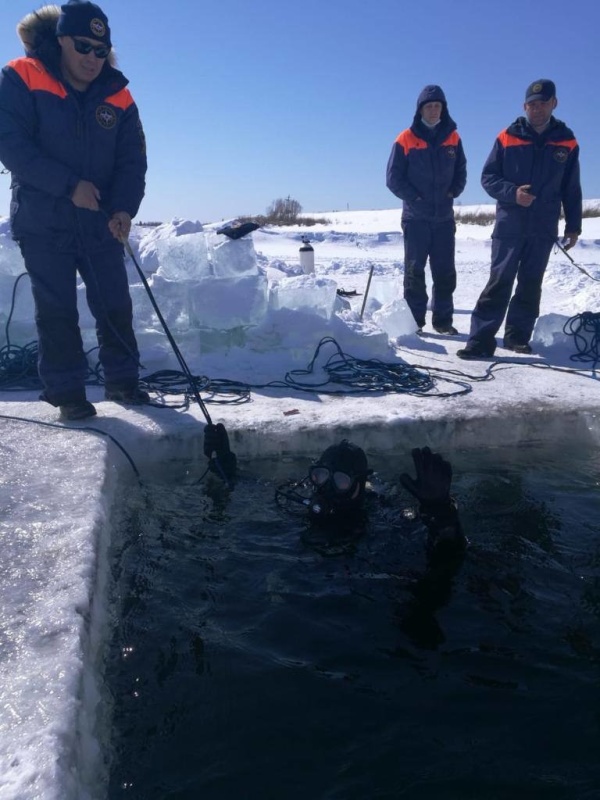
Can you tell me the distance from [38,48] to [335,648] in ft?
11.7

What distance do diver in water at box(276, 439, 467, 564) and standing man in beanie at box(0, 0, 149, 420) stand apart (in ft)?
5.76

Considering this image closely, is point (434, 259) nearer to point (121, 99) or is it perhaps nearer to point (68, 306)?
point (121, 99)

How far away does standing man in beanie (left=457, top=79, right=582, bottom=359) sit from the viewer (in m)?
5.47

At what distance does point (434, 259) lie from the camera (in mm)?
6746

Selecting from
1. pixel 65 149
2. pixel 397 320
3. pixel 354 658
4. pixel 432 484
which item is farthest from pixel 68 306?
pixel 397 320

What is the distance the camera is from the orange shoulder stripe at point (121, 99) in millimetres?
3908

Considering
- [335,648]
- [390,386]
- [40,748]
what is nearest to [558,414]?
[390,386]

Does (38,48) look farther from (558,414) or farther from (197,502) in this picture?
(558,414)

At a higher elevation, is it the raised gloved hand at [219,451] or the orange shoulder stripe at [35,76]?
the orange shoulder stripe at [35,76]

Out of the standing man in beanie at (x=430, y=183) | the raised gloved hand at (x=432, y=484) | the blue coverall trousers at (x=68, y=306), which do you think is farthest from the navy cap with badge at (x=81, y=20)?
the standing man in beanie at (x=430, y=183)

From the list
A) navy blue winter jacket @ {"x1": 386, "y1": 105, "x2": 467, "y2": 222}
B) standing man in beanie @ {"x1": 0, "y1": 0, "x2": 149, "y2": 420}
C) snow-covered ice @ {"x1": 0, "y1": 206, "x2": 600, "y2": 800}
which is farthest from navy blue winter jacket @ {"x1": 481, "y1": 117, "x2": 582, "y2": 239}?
standing man in beanie @ {"x1": 0, "y1": 0, "x2": 149, "y2": 420}

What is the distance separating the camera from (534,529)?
3.25 metres

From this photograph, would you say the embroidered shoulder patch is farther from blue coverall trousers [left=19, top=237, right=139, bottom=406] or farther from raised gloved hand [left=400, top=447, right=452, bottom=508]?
raised gloved hand [left=400, top=447, right=452, bottom=508]

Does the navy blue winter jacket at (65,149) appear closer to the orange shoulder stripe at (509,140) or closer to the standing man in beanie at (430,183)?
the orange shoulder stripe at (509,140)
